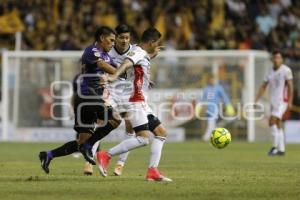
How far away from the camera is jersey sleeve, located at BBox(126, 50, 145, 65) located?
12.3m

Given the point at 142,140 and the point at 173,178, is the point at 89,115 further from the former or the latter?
the point at 173,178

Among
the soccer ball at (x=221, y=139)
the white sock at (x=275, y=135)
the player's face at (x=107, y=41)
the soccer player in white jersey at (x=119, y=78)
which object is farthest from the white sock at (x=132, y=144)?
the white sock at (x=275, y=135)

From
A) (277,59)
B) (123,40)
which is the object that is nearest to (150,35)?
(123,40)

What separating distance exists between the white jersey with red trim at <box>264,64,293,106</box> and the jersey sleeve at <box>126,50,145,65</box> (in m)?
9.38

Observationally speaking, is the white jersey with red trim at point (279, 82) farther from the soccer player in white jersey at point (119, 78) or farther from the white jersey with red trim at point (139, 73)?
the white jersey with red trim at point (139, 73)

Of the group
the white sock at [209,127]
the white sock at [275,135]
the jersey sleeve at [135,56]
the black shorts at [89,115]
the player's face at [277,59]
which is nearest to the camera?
the jersey sleeve at [135,56]

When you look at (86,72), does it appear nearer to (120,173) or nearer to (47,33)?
(120,173)

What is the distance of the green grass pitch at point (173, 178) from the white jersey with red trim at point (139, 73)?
1.25 metres

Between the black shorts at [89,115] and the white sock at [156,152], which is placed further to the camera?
the black shorts at [89,115]

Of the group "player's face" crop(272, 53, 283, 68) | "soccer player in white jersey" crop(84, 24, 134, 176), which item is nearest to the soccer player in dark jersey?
"soccer player in white jersey" crop(84, 24, 134, 176)

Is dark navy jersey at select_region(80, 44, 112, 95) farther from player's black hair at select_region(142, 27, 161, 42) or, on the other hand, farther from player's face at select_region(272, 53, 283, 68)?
player's face at select_region(272, 53, 283, 68)

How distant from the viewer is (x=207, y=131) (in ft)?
94.7

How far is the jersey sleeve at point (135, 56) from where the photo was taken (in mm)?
12273

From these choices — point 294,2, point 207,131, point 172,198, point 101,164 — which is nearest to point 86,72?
point 101,164
